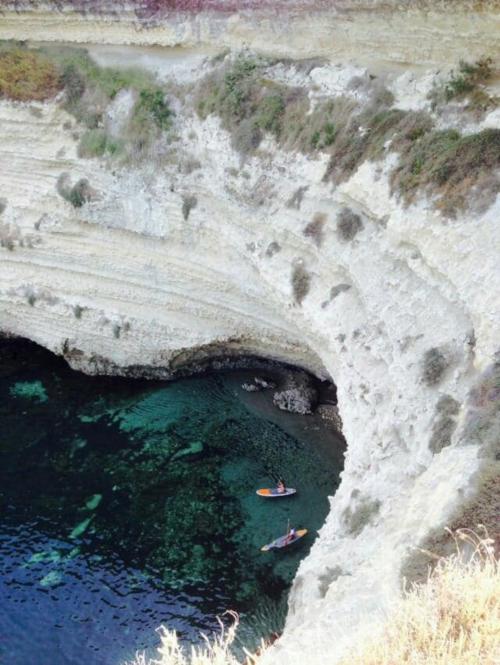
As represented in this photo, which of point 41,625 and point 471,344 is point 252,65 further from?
point 41,625

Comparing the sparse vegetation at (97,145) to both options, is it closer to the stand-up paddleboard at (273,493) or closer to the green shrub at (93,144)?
the green shrub at (93,144)

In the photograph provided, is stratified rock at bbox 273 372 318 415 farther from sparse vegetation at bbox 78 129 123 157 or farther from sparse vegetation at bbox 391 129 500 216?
sparse vegetation at bbox 78 129 123 157

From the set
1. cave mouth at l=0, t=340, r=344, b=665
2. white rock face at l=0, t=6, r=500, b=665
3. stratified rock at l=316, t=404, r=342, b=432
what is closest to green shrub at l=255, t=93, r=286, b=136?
white rock face at l=0, t=6, r=500, b=665

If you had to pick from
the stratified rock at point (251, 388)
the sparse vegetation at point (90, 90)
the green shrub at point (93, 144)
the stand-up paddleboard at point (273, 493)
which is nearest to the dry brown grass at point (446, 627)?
the stand-up paddleboard at point (273, 493)

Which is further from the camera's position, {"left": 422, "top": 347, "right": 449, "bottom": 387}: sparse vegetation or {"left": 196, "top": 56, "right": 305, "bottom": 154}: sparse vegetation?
{"left": 196, "top": 56, "right": 305, "bottom": 154}: sparse vegetation

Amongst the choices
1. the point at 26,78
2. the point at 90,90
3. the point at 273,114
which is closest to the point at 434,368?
the point at 273,114
